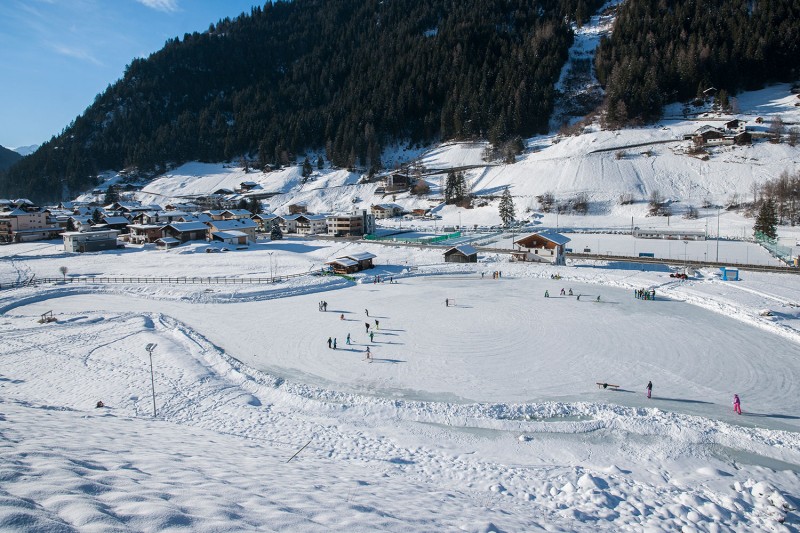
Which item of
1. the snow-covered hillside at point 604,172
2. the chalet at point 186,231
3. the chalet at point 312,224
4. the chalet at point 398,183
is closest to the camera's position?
the chalet at point 186,231

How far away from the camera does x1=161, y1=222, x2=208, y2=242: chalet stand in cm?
5231

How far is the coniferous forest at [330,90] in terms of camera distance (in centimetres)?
9425

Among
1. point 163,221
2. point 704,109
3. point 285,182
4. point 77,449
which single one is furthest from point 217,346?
point 704,109

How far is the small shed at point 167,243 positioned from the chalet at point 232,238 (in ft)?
13.3

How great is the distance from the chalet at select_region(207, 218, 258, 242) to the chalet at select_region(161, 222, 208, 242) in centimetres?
128

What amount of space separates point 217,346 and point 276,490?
1476 cm

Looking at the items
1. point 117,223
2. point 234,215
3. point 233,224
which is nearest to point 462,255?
point 233,224

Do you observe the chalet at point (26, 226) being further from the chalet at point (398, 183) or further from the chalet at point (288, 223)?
the chalet at point (398, 183)

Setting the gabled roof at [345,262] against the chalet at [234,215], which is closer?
the gabled roof at [345,262]

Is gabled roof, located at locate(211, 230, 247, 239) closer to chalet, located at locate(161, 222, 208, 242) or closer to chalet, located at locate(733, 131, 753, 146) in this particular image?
chalet, located at locate(161, 222, 208, 242)

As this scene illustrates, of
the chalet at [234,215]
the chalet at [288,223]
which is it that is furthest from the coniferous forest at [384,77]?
the chalet at [234,215]

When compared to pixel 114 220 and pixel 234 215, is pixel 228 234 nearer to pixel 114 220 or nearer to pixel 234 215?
pixel 234 215

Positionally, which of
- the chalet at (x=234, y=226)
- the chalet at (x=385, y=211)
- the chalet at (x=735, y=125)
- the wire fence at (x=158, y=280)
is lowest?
the wire fence at (x=158, y=280)

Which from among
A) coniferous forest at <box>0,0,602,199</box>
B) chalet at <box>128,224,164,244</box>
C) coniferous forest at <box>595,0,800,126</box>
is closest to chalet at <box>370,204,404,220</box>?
coniferous forest at <box>0,0,602,199</box>
